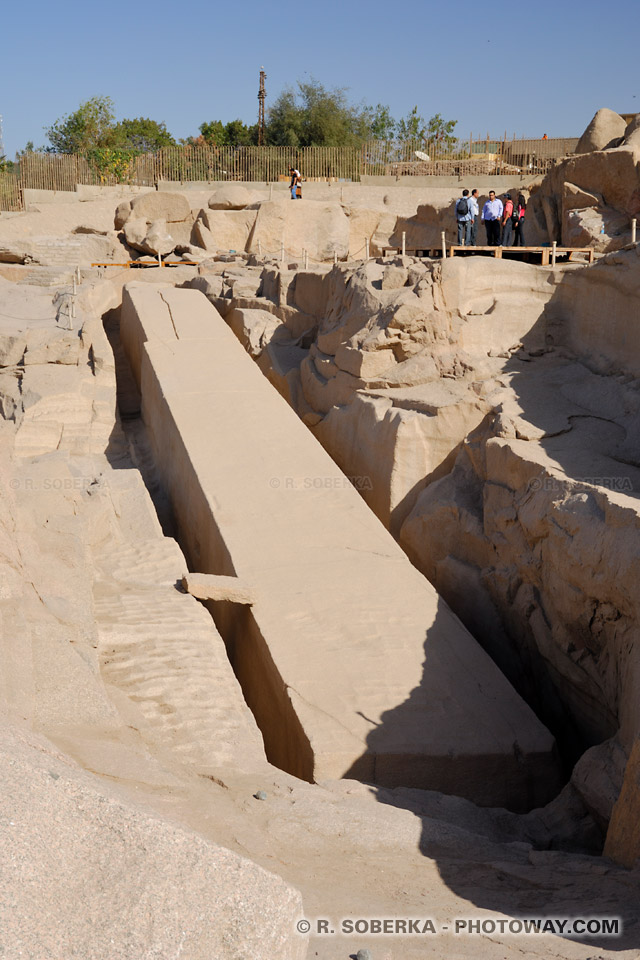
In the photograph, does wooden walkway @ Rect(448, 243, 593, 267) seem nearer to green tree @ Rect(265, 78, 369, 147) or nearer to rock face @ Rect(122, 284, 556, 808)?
rock face @ Rect(122, 284, 556, 808)

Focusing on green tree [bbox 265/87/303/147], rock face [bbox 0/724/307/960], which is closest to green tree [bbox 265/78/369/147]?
green tree [bbox 265/87/303/147]

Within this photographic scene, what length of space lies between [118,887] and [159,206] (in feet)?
55.9

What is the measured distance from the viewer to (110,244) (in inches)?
647

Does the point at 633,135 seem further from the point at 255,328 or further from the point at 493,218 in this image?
the point at 255,328

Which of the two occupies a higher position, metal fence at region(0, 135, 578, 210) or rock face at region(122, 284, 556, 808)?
metal fence at region(0, 135, 578, 210)

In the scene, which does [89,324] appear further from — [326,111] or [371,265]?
[326,111]

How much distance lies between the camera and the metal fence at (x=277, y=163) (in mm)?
20328

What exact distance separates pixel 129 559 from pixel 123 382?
5.96 meters

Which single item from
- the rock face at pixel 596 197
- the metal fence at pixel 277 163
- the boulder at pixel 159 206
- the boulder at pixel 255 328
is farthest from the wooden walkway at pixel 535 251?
the metal fence at pixel 277 163

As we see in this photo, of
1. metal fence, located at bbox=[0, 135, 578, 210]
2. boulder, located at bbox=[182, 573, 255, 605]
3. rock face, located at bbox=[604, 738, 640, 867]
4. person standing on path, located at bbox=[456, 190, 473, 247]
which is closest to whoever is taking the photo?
rock face, located at bbox=[604, 738, 640, 867]

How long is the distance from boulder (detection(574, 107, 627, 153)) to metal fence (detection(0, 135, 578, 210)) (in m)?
4.90

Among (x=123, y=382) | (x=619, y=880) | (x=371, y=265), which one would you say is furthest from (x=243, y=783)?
(x=123, y=382)

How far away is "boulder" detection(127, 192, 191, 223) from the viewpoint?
17422 mm

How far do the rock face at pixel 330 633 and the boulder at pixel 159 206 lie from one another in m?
10.2
